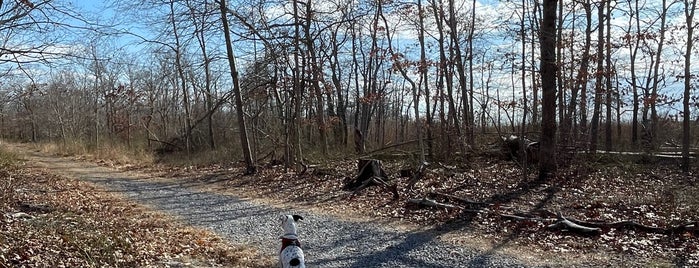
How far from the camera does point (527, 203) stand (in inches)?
408

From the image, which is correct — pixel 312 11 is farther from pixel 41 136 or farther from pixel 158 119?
pixel 41 136

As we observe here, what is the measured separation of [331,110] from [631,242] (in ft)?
67.9

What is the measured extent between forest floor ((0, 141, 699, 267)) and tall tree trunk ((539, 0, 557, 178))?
944mm

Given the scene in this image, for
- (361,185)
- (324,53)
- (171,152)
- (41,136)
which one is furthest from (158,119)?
(361,185)

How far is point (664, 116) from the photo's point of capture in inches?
937

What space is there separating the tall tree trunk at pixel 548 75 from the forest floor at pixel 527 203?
944 millimetres

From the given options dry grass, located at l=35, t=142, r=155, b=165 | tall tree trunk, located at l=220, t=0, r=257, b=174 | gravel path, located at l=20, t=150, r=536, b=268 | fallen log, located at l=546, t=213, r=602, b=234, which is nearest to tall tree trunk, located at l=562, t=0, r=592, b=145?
fallen log, located at l=546, t=213, r=602, b=234

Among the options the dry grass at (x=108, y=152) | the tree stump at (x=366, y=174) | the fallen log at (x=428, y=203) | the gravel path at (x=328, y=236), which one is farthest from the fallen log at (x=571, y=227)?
the dry grass at (x=108, y=152)

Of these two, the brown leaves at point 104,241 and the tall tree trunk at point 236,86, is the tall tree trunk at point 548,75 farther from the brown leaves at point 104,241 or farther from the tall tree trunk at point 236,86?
the tall tree trunk at point 236,86

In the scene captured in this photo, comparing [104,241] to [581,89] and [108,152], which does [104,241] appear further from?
[108,152]

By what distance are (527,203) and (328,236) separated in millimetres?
4338

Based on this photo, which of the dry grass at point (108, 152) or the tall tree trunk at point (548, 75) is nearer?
the tall tree trunk at point (548, 75)

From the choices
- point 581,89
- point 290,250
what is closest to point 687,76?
point 581,89

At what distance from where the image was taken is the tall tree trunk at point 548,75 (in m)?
11.8
